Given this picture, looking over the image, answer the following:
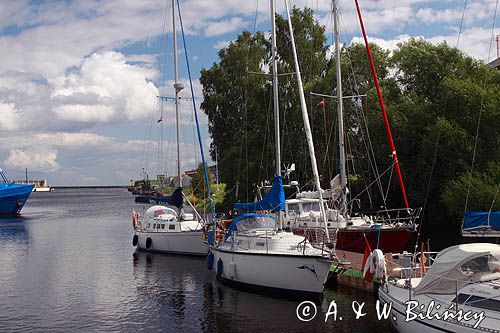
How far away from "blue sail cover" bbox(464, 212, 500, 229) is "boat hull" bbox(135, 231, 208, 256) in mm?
21583

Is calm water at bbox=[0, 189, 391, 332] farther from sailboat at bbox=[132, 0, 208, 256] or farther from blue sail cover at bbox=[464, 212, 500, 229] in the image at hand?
blue sail cover at bbox=[464, 212, 500, 229]

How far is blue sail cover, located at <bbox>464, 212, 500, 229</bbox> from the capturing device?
61.3 ft

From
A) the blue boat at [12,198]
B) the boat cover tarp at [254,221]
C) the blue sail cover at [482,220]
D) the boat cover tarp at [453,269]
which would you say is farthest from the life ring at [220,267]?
the blue boat at [12,198]

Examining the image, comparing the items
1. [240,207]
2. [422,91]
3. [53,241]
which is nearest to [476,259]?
[240,207]

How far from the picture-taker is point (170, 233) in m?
39.9

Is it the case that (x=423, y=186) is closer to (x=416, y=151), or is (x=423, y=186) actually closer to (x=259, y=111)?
(x=416, y=151)

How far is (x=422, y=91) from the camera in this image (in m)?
48.7

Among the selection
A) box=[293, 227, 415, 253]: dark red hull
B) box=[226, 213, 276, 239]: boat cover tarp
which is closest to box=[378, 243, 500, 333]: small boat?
box=[226, 213, 276, 239]: boat cover tarp

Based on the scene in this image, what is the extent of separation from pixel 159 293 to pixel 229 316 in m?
6.68

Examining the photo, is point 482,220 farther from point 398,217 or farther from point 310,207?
point 310,207

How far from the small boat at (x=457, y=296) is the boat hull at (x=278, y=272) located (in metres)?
6.13

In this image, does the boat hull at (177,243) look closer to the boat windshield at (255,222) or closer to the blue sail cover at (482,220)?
the boat windshield at (255,222)

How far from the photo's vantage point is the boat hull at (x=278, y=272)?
23.1 meters

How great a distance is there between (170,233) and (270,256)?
55.8 ft
